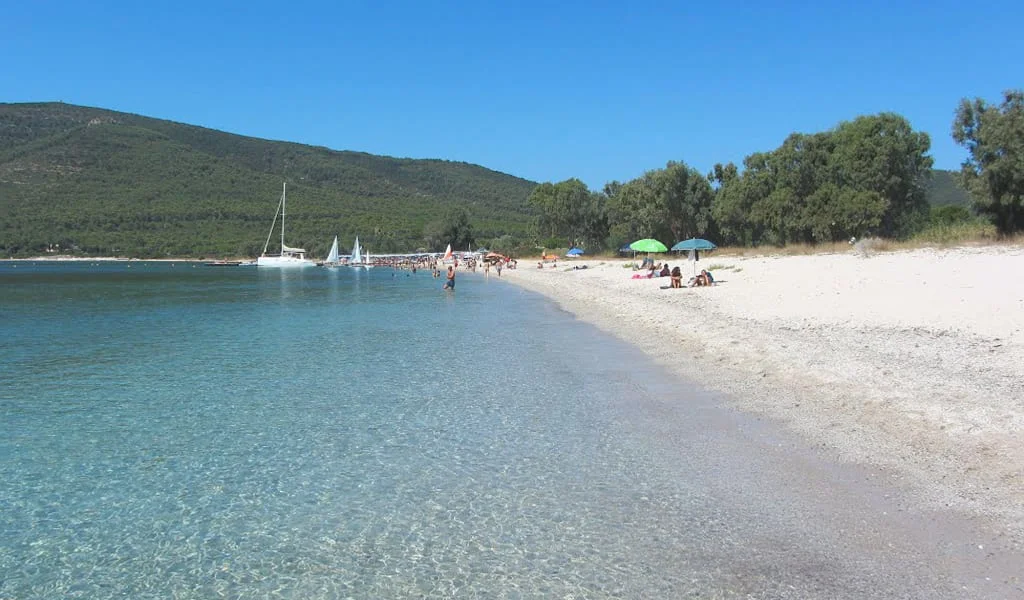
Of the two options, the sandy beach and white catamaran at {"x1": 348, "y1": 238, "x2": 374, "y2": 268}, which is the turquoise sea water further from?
white catamaran at {"x1": 348, "y1": 238, "x2": 374, "y2": 268}

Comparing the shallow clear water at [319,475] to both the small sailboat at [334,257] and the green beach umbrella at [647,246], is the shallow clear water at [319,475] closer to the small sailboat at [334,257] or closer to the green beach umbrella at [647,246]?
the green beach umbrella at [647,246]

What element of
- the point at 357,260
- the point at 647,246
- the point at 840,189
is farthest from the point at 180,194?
the point at 840,189

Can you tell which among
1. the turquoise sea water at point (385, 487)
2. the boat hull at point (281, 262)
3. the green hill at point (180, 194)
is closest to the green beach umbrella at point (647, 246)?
the turquoise sea water at point (385, 487)

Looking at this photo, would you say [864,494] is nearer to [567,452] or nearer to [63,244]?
[567,452]

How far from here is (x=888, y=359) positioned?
11586 mm

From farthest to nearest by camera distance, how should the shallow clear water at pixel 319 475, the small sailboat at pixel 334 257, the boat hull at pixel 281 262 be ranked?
the small sailboat at pixel 334 257
the boat hull at pixel 281 262
the shallow clear water at pixel 319 475

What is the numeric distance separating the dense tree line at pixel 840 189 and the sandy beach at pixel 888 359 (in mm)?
7938

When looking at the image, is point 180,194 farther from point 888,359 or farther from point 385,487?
point 385,487

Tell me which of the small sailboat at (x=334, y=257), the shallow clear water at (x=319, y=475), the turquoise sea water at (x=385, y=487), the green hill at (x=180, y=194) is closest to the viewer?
the turquoise sea water at (x=385, y=487)

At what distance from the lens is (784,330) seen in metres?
16.0

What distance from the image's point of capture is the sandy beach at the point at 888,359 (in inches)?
284

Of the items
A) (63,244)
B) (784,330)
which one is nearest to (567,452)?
(784,330)

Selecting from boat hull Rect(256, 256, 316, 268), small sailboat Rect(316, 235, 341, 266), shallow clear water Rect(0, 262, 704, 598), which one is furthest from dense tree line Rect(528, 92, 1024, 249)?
boat hull Rect(256, 256, 316, 268)

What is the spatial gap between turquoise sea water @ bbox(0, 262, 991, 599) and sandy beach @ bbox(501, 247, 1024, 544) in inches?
50.1
